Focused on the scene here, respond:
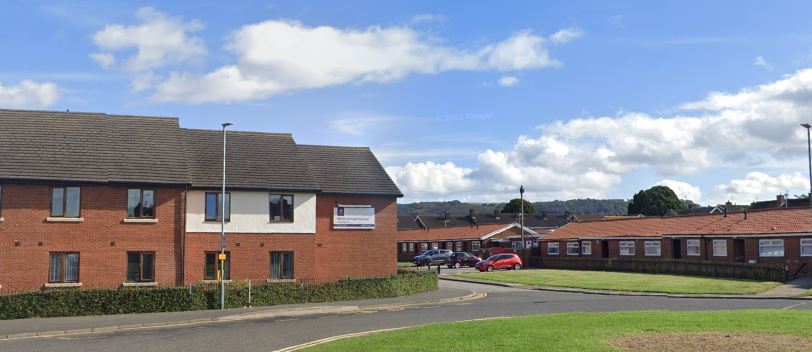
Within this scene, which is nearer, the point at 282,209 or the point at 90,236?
the point at 90,236

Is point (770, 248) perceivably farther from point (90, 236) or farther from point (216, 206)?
point (90, 236)

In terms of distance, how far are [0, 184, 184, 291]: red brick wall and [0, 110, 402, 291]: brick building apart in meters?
0.05

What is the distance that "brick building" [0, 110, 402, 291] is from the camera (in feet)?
112

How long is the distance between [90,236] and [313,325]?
15.8 meters

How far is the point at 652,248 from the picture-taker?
5988 centimetres

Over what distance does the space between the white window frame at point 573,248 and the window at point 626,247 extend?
6.08m

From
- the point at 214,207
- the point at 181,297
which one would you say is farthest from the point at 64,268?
the point at 214,207

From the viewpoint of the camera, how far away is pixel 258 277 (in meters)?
38.2

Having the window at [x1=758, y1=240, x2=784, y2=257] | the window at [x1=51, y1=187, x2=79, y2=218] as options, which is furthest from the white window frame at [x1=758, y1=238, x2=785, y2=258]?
the window at [x1=51, y1=187, x2=79, y2=218]

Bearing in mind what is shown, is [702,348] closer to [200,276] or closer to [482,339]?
[482,339]

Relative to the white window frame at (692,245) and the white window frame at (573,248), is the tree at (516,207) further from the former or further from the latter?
the white window frame at (692,245)

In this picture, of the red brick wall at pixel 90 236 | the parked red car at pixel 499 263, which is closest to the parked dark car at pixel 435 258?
the parked red car at pixel 499 263

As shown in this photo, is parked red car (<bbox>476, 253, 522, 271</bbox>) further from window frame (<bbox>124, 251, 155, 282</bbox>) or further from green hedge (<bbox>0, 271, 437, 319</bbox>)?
window frame (<bbox>124, 251, 155, 282</bbox>)

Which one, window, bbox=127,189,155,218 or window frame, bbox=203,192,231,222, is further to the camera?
window frame, bbox=203,192,231,222
